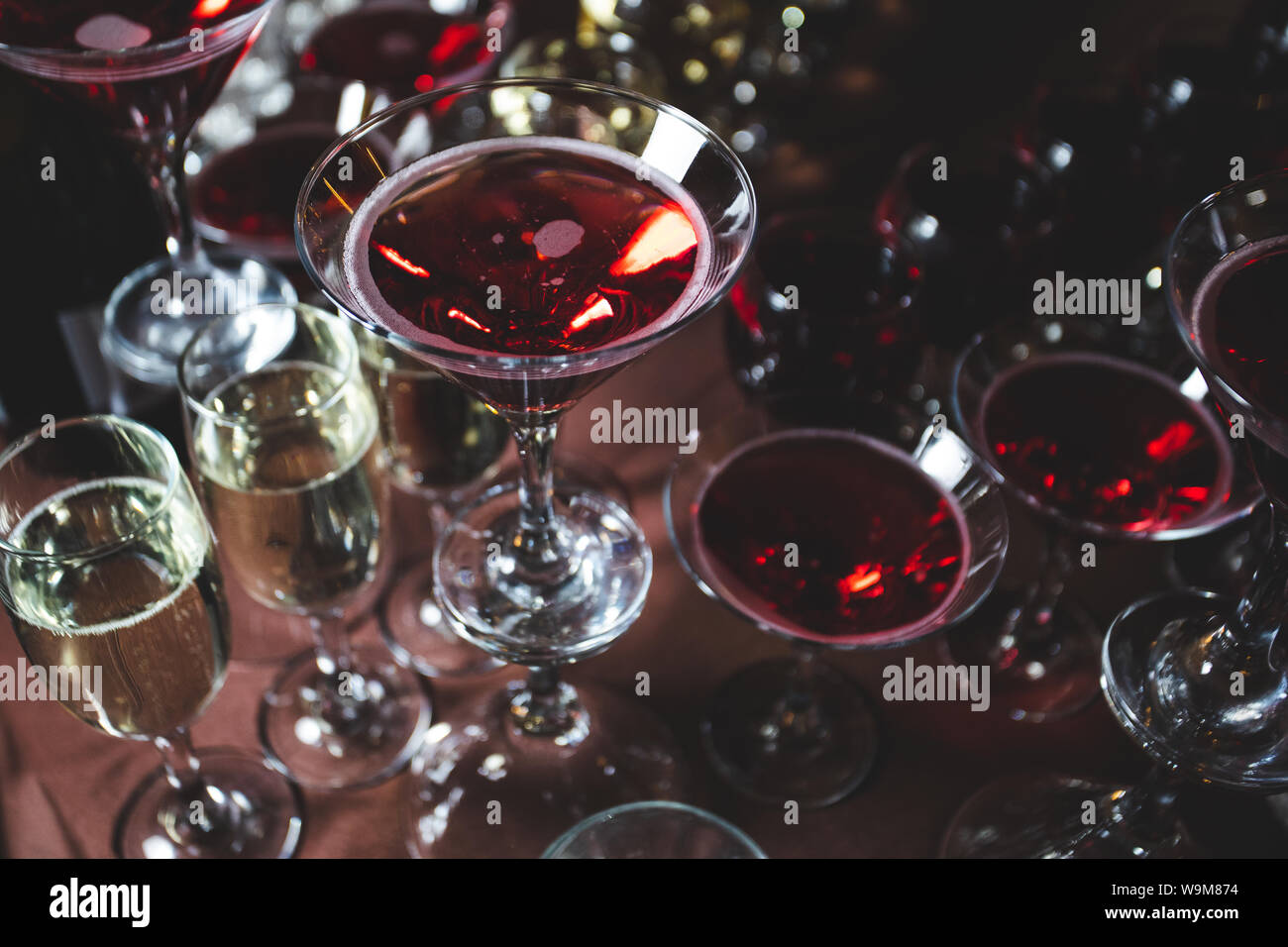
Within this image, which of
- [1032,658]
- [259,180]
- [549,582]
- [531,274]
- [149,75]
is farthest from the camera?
[259,180]

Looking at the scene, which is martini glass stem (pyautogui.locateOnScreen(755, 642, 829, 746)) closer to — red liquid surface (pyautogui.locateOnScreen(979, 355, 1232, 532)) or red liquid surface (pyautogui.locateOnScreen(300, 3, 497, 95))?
red liquid surface (pyautogui.locateOnScreen(979, 355, 1232, 532))

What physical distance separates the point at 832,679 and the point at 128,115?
78 centimetres

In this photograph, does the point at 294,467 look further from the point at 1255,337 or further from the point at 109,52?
the point at 1255,337

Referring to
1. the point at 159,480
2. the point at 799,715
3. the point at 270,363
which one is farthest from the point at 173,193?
the point at 799,715

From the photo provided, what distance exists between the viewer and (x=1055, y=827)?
953mm

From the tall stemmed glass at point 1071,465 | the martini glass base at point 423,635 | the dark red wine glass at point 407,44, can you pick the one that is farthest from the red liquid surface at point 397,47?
the tall stemmed glass at point 1071,465

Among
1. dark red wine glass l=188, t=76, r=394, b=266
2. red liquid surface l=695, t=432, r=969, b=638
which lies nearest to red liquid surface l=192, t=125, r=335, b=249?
dark red wine glass l=188, t=76, r=394, b=266

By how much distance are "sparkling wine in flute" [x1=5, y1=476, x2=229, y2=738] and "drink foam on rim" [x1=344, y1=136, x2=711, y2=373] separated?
19 centimetres

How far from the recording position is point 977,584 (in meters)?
0.81

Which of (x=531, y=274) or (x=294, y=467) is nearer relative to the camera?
(x=531, y=274)

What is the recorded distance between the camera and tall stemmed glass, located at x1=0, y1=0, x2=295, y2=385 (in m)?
0.92

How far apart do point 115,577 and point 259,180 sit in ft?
1.85

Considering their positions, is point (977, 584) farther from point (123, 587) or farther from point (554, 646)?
point (123, 587)
